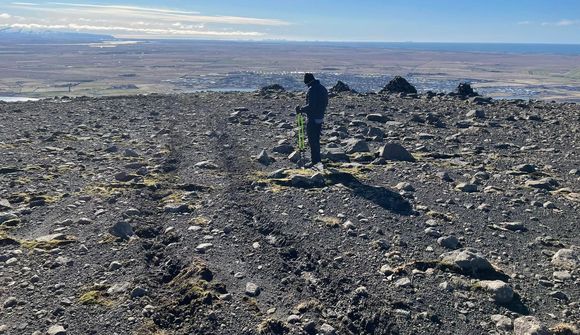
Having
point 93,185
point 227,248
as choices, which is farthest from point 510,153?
point 93,185

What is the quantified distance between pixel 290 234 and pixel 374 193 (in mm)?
3148

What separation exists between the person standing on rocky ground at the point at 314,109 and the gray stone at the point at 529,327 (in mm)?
9009

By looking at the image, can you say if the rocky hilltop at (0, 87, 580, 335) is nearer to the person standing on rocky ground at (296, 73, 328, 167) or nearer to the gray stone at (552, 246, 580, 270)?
the gray stone at (552, 246, 580, 270)

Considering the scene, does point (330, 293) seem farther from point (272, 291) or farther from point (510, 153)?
point (510, 153)

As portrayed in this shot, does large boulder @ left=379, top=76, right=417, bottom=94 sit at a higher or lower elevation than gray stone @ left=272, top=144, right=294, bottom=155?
higher

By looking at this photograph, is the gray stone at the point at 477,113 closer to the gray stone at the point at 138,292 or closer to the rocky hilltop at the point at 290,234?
the rocky hilltop at the point at 290,234

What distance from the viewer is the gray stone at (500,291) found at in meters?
7.75

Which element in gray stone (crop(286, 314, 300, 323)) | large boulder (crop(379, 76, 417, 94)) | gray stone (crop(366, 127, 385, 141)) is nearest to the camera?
gray stone (crop(286, 314, 300, 323))

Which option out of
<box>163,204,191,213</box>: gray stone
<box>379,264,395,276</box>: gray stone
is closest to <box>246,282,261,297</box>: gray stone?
<box>379,264,395,276</box>: gray stone

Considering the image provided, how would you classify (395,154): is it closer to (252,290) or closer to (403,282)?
(403,282)

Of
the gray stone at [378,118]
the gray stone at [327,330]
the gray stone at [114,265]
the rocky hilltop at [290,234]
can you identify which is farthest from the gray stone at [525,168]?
the gray stone at [114,265]

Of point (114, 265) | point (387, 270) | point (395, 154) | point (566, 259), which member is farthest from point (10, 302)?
point (395, 154)

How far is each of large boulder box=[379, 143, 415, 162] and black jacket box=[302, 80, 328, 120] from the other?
239 centimetres

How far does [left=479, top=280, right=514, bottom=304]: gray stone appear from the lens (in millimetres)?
7746
